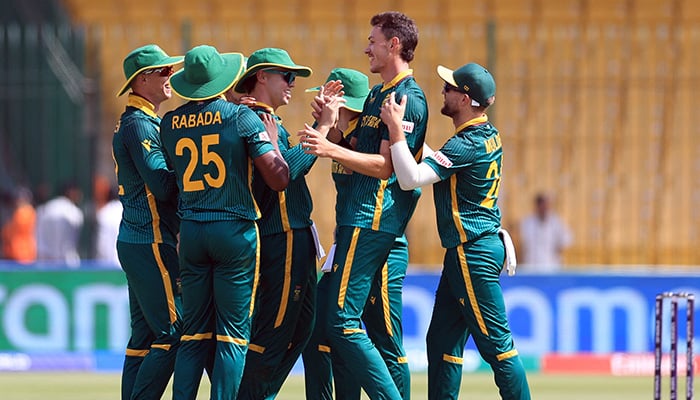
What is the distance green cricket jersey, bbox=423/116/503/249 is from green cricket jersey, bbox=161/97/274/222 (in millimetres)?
1137

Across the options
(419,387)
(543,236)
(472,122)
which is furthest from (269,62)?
(543,236)

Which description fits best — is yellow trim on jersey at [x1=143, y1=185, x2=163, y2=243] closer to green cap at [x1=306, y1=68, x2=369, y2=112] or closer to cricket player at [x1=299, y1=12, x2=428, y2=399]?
cricket player at [x1=299, y1=12, x2=428, y2=399]

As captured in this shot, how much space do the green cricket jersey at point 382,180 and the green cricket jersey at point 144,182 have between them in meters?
1.04

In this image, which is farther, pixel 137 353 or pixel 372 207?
pixel 137 353

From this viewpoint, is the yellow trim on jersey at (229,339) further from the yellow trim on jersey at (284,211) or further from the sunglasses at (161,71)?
the sunglasses at (161,71)

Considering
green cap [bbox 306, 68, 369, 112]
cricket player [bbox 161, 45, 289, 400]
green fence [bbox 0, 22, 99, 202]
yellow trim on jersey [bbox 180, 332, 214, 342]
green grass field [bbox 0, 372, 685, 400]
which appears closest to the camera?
cricket player [bbox 161, 45, 289, 400]

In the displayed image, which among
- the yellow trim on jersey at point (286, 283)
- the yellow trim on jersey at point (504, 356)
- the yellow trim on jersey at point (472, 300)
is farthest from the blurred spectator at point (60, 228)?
the yellow trim on jersey at point (504, 356)

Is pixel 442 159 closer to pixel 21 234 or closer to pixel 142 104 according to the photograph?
pixel 142 104

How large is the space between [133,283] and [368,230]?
1.46 metres

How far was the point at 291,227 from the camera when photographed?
294 inches

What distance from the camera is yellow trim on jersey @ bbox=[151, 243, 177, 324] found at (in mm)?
7512

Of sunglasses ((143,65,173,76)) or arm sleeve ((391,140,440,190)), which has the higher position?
sunglasses ((143,65,173,76))

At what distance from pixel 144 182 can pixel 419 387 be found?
4.39 metres

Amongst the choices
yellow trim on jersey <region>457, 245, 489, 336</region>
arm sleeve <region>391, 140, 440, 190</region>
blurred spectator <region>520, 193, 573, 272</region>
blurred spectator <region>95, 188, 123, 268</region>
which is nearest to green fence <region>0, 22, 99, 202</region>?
blurred spectator <region>95, 188, 123, 268</region>
